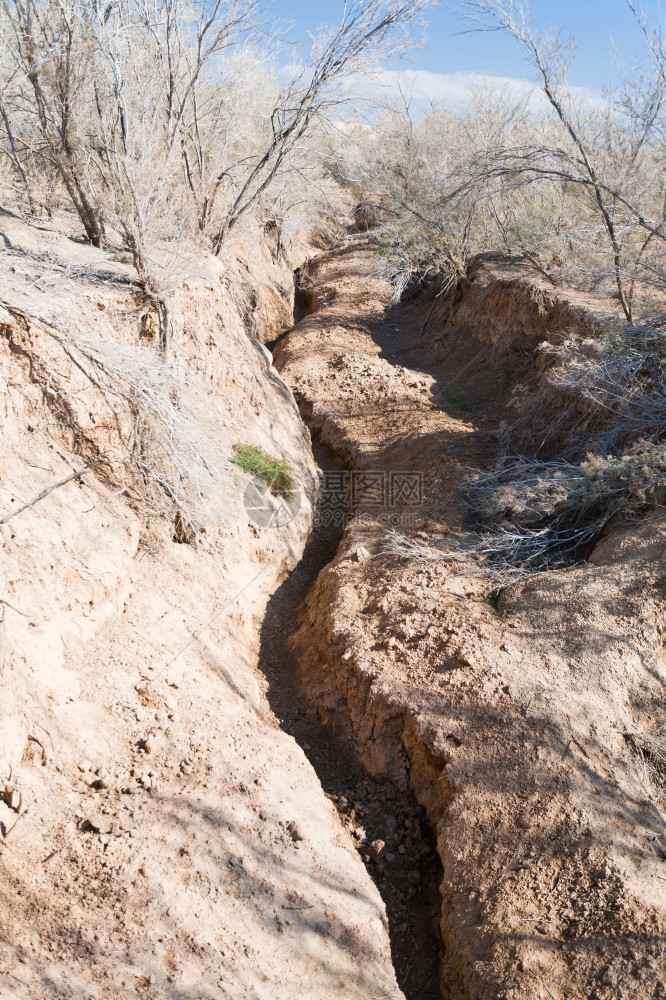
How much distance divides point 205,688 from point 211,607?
0.75 metres

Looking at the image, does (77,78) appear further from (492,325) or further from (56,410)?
(492,325)

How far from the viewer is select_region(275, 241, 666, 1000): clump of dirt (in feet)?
10.2

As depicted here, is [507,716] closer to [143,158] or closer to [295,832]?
[295,832]

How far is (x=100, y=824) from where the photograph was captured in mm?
3057

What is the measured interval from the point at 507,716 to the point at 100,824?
7.67 feet

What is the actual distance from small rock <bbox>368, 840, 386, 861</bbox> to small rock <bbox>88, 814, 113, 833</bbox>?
1.53 meters

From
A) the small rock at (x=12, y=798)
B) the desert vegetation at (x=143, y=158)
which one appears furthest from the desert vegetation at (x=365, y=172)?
the small rock at (x=12, y=798)

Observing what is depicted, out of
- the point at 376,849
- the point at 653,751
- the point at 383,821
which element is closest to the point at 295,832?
the point at 376,849

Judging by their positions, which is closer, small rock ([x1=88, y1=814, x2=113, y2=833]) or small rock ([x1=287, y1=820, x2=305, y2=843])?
small rock ([x1=88, y1=814, x2=113, y2=833])

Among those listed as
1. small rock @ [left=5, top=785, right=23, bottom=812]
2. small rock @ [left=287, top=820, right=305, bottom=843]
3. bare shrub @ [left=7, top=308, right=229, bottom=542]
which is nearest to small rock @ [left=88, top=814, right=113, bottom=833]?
small rock @ [left=5, top=785, right=23, bottom=812]

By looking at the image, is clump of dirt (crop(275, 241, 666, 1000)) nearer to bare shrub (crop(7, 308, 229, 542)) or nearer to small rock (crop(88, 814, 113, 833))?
bare shrub (crop(7, 308, 229, 542))

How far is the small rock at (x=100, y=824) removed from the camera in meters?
3.04

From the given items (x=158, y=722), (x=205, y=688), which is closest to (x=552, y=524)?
(x=205, y=688)

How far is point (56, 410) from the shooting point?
3.97 metres
